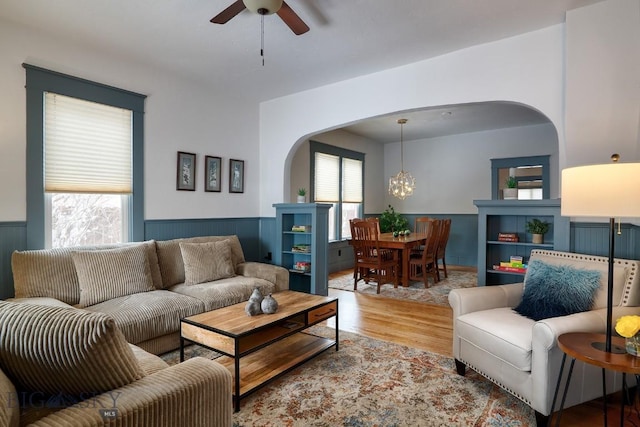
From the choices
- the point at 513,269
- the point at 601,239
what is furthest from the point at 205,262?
the point at 601,239

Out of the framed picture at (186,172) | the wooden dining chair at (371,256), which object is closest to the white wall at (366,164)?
the wooden dining chair at (371,256)

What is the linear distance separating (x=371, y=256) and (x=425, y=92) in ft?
8.62

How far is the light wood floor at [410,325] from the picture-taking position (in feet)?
6.94

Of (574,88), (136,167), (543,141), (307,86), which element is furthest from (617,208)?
(543,141)

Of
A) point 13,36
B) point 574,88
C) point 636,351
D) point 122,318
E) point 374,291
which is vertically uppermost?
point 13,36

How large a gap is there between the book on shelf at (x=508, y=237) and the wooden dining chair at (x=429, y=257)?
1.85 metres

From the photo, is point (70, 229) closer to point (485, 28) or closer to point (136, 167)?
point (136, 167)

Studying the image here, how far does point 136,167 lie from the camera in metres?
3.68

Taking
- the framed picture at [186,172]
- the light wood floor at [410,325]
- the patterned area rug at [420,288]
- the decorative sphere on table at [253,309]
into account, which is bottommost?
the light wood floor at [410,325]

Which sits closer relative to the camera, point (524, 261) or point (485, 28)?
point (485, 28)

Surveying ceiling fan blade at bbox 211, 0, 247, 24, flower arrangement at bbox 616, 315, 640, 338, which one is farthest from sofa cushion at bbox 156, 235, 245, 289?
flower arrangement at bbox 616, 315, 640, 338

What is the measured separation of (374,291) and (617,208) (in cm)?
374

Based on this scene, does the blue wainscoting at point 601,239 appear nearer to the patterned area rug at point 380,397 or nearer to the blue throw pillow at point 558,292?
the blue throw pillow at point 558,292

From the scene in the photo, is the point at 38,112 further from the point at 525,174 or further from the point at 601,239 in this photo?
the point at 525,174
